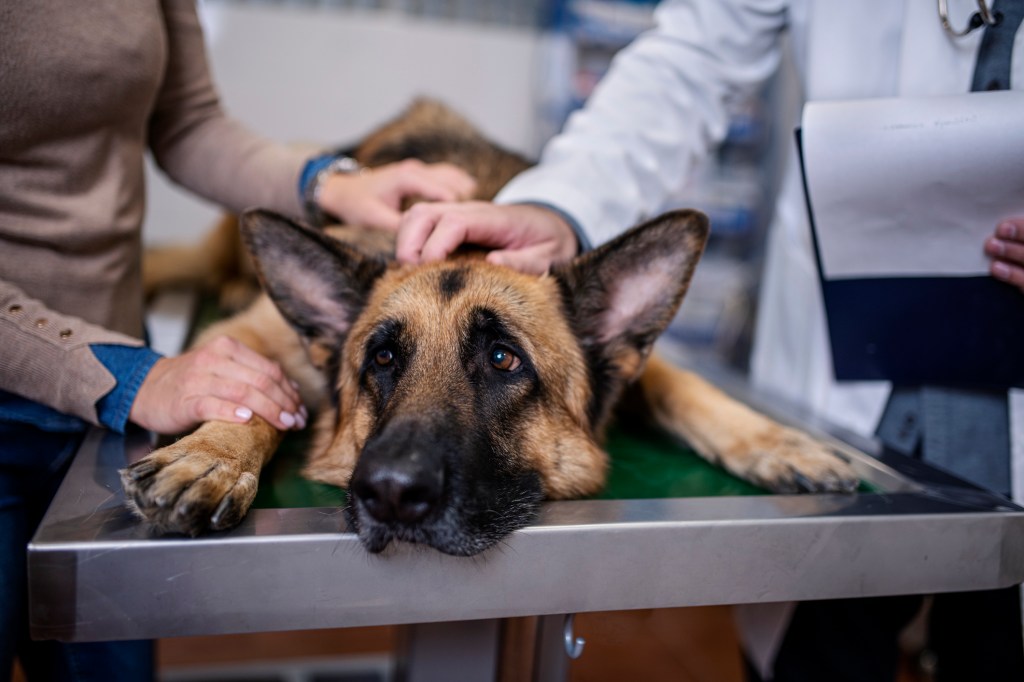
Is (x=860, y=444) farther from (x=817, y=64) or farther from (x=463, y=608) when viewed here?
(x=463, y=608)

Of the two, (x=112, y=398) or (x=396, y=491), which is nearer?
(x=396, y=491)

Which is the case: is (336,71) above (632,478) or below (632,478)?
above

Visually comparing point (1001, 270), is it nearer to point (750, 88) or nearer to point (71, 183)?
point (750, 88)

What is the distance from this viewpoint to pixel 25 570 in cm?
105

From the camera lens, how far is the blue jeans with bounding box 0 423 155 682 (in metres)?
1.01

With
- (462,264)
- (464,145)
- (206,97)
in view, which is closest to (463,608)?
(462,264)

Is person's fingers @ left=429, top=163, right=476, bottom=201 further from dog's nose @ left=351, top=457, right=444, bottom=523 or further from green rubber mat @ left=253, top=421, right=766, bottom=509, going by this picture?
dog's nose @ left=351, top=457, right=444, bottom=523

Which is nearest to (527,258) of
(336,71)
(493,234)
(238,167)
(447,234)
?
(493,234)

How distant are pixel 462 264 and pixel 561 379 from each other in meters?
0.29

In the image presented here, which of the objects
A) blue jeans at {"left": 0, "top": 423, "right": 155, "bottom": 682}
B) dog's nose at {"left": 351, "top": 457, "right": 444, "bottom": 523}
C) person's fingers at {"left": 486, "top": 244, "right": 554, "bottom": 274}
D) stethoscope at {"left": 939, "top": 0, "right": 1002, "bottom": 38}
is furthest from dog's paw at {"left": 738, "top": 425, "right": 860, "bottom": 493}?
blue jeans at {"left": 0, "top": 423, "right": 155, "bottom": 682}

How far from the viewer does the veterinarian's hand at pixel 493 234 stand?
127cm

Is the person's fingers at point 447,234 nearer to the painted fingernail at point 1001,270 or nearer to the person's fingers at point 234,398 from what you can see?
→ the person's fingers at point 234,398

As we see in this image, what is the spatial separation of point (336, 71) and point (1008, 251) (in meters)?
3.96

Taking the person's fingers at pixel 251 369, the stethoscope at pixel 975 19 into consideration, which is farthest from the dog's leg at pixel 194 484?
the stethoscope at pixel 975 19
